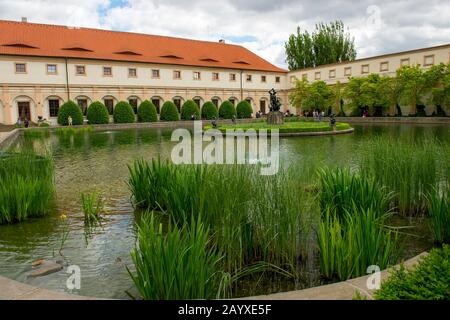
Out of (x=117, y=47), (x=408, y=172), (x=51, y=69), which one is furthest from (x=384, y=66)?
(x=408, y=172)

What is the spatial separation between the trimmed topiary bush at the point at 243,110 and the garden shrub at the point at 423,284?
4922 cm

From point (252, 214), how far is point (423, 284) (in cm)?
257

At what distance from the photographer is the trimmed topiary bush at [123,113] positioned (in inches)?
1656

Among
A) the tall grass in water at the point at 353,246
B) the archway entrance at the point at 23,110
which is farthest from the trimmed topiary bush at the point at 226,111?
the tall grass in water at the point at 353,246

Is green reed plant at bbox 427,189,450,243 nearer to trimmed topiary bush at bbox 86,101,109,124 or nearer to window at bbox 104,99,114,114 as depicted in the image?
trimmed topiary bush at bbox 86,101,109,124

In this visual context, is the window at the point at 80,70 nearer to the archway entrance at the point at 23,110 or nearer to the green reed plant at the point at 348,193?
the archway entrance at the point at 23,110

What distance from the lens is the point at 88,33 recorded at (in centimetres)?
4750

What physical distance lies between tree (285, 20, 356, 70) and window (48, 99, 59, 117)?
129ft

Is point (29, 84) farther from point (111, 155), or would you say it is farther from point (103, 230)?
point (103, 230)

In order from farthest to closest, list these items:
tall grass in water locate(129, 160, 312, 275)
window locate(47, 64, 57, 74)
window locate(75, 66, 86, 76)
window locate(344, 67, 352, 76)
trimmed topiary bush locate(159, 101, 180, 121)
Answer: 1. window locate(344, 67, 352, 76)
2. trimmed topiary bush locate(159, 101, 180, 121)
3. window locate(75, 66, 86, 76)
4. window locate(47, 64, 57, 74)
5. tall grass in water locate(129, 160, 312, 275)

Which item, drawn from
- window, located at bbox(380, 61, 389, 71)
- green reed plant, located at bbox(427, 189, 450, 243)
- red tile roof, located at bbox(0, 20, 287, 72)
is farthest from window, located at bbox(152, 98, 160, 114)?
green reed plant, located at bbox(427, 189, 450, 243)

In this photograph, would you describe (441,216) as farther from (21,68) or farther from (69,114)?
(21,68)

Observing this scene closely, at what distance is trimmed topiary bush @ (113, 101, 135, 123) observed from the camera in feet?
138

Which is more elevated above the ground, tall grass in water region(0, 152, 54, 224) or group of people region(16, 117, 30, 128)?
group of people region(16, 117, 30, 128)
